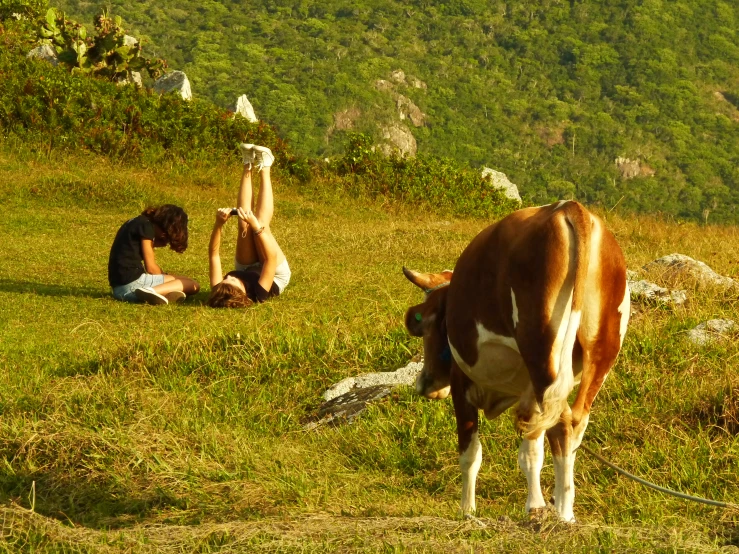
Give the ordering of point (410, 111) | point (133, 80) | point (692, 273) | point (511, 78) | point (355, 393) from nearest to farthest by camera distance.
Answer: point (355, 393), point (692, 273), point (133, 80), point (410, 111), point (511, 78)

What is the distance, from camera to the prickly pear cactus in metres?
21.9

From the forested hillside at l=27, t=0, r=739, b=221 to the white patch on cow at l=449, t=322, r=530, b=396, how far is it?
1434 inches

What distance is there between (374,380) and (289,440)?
1132 millimetres

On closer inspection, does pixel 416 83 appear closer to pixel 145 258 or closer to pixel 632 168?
pixel 632 168

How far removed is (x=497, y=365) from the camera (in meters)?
5.11

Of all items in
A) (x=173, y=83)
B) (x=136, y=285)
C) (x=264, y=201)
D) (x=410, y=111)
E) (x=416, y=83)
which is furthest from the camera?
(x=416, y=83)

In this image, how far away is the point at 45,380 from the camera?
794cm

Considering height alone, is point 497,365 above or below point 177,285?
above

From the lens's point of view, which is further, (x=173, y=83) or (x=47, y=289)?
(x=173, y=83)

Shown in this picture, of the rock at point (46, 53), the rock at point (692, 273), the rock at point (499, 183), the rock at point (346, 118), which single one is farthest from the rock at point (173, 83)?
the rock at point (346, 118)

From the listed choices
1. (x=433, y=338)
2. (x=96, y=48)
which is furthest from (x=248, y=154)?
(x=96, y=48)

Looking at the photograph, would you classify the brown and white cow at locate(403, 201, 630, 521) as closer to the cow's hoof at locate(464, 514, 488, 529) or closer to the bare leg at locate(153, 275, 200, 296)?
the cow's hoof at locate(464, 514, 488, 529)

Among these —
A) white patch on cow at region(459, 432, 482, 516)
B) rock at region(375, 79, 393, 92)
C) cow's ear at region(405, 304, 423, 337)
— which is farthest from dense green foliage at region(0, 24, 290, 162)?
rock at region(375, 79, 393, 92)

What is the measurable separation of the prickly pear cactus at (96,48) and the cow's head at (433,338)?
57.1 feet
